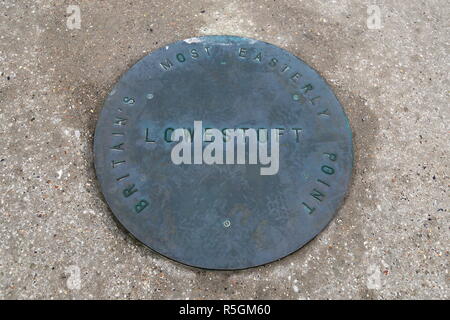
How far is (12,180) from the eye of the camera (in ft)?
6.54

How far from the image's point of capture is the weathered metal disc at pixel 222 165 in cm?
185

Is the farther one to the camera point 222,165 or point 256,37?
point 256,37

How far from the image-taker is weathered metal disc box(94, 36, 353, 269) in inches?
72.9

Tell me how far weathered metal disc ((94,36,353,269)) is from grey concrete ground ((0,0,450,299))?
0.09m

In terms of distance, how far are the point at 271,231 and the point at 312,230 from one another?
0.62ft

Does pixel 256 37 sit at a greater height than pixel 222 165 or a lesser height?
greater

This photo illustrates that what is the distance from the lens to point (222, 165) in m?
1.99

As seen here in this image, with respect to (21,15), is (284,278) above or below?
below

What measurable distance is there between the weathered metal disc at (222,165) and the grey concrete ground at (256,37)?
9 cm

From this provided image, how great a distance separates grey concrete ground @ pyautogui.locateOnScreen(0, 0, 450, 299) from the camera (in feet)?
5.90

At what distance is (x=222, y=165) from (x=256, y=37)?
0.92m

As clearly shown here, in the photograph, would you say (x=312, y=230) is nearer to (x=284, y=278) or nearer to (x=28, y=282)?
(x=284, y=278)
